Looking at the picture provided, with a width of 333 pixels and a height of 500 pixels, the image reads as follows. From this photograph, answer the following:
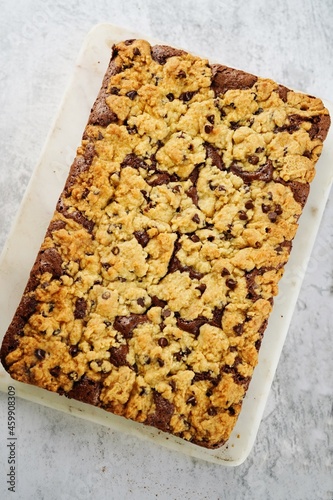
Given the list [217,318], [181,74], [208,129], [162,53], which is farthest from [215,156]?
[217,318]

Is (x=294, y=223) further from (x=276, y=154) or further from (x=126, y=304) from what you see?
(x=126, y=304)

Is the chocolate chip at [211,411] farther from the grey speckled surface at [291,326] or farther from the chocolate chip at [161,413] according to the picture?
the grey speckled surface at [291,326]

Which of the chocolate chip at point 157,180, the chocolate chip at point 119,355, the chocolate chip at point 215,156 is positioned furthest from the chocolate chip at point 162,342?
the chocolate chip at point 215,156

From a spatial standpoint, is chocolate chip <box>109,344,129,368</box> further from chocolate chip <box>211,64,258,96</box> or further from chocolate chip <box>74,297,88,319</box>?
chocolate chip <box>211,64,258,96</box>

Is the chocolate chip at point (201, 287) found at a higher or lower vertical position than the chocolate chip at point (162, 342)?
higher

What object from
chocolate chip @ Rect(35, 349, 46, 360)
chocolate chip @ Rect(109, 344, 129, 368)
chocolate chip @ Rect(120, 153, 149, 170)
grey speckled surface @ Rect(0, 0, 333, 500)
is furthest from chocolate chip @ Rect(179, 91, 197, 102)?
chocolate chip @ Rect(35, 349, 46, 360)

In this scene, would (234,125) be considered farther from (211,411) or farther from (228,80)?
(211,411)
